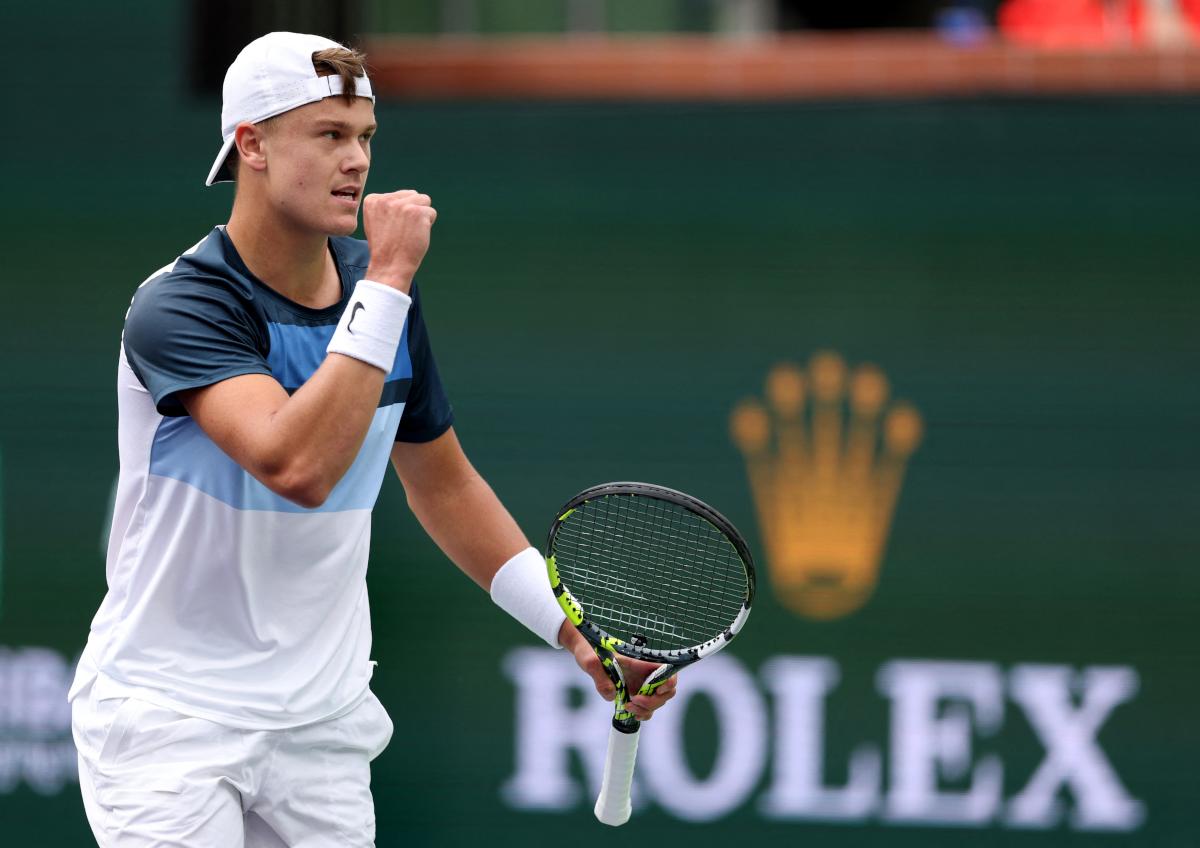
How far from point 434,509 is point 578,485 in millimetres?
1902

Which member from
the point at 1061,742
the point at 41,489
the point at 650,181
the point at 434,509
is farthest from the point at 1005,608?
the point at 41,489

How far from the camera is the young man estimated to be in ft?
8.58

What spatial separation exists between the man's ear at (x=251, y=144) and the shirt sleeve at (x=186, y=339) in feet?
0.66

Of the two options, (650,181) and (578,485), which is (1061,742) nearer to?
(578,485)

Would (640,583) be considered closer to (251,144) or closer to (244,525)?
(244,525)

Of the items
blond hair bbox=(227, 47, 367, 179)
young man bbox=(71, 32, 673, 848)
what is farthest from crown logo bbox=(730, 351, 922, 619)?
blond hair bbox=(227, 47, 367, 179)

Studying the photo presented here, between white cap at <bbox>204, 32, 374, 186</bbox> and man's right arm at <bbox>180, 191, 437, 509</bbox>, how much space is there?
0.23 meters

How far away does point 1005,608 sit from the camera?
485cm

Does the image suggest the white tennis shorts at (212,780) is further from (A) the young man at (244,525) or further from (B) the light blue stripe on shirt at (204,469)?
(B) the light blue stripe on shirt at (204,469)

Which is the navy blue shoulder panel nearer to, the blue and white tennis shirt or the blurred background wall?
the blue and white tennis shirt

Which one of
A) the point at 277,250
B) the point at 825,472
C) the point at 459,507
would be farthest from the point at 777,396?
the point at 277,250

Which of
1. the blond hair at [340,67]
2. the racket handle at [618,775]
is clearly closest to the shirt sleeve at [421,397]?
the blond hair at [340,67]

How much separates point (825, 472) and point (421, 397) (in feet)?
6.99

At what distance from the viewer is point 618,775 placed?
2.90 meters
